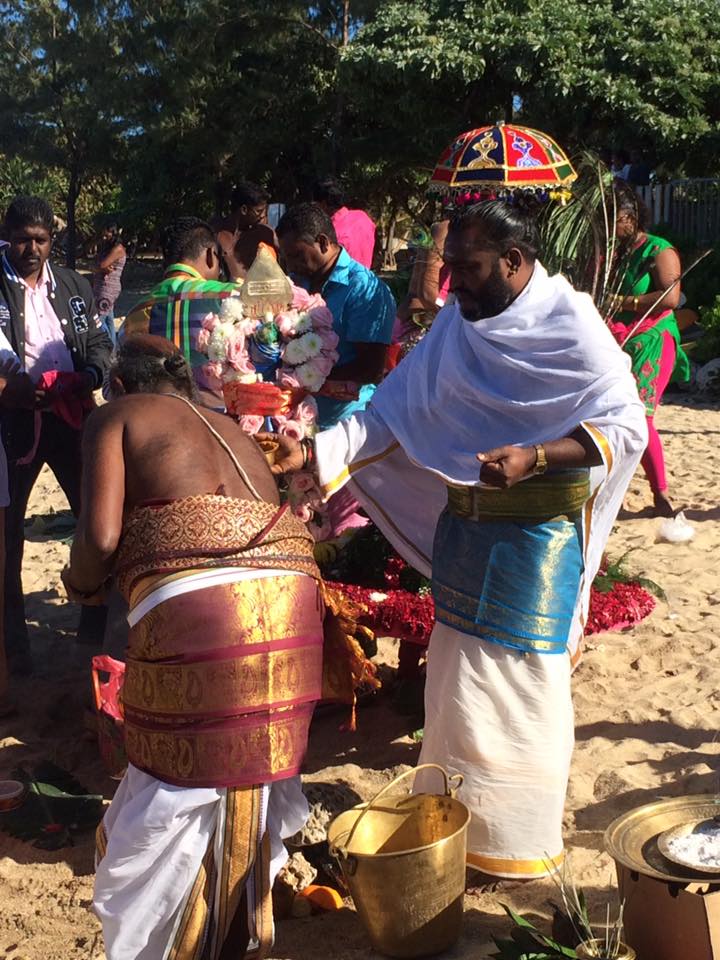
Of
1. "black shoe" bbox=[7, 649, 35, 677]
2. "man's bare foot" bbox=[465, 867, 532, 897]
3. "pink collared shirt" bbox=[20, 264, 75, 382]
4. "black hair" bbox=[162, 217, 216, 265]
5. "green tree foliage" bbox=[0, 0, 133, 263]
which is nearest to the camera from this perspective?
"man's bare foot" bbox=[465, 867, 532, 897]

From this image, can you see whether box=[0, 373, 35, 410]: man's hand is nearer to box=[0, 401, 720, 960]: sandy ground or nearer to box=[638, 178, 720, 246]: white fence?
box=[0, 401, 720, 960]: sandy ground

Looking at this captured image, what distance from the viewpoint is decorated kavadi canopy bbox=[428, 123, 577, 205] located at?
4.47 m

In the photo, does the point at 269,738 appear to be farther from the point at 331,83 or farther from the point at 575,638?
the point at 331,83

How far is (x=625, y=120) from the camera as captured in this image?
20.1 m

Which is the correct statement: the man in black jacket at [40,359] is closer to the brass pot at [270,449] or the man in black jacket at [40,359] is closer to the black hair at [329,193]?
the black hair at [329,193]

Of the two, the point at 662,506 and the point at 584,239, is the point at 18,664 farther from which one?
the point at 662,506

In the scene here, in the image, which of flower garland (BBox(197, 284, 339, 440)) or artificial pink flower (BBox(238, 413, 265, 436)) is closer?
artificial pink flower (BBox(238, 413, 265, 436))

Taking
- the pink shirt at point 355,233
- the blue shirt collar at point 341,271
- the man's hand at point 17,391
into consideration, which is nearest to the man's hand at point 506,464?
the blue shirt collar at point 341,271

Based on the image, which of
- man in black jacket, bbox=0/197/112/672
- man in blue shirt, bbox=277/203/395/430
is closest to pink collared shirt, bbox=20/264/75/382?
man in black jacket, bbox=0/197/112/672

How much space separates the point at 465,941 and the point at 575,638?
105 cm

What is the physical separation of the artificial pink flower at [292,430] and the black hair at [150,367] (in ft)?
3.69

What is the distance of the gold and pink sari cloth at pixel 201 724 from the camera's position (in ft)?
10.2

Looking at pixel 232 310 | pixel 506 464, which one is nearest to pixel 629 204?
pixel 232 310

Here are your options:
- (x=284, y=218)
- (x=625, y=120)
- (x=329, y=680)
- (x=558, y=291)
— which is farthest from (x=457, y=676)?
(x=625, y=120)
